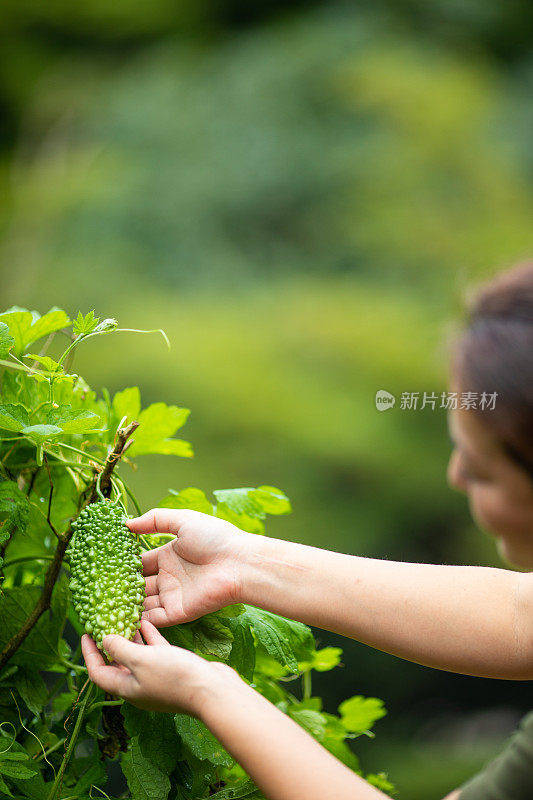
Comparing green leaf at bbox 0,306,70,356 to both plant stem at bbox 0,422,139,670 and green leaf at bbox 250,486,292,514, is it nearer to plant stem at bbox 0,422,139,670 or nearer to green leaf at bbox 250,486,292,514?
plant stem at bbox 0,422,139,670

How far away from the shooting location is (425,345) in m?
2.84

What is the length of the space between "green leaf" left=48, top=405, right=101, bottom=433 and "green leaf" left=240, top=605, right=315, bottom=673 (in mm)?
260

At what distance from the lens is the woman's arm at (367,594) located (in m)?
0.81

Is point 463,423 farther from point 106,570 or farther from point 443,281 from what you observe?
point 443,281

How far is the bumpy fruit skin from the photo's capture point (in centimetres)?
72

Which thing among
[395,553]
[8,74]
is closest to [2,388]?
[395,553]

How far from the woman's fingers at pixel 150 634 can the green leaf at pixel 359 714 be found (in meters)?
0.36

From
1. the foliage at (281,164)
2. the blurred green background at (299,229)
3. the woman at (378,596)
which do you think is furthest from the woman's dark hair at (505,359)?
the foliage at (281,164)

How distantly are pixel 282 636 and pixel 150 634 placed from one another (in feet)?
0.45

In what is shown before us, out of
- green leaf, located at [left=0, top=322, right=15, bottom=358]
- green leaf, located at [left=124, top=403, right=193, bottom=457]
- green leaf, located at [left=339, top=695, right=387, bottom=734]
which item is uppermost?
green leaf, located at [left=0, top=322, right=15, bottom=358]

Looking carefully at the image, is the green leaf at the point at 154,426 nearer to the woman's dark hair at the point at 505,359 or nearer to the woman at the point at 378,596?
the woman at the point at 378,596

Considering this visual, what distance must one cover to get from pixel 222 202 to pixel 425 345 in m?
0.95

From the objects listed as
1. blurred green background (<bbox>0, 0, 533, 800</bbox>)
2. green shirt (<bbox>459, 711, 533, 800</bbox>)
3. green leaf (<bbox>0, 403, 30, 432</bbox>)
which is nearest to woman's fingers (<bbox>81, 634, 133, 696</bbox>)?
green leaf (<bbox>0, 403, 30, 432</bbox>)

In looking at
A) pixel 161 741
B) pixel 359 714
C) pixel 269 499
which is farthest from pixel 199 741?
pixel 359 714
